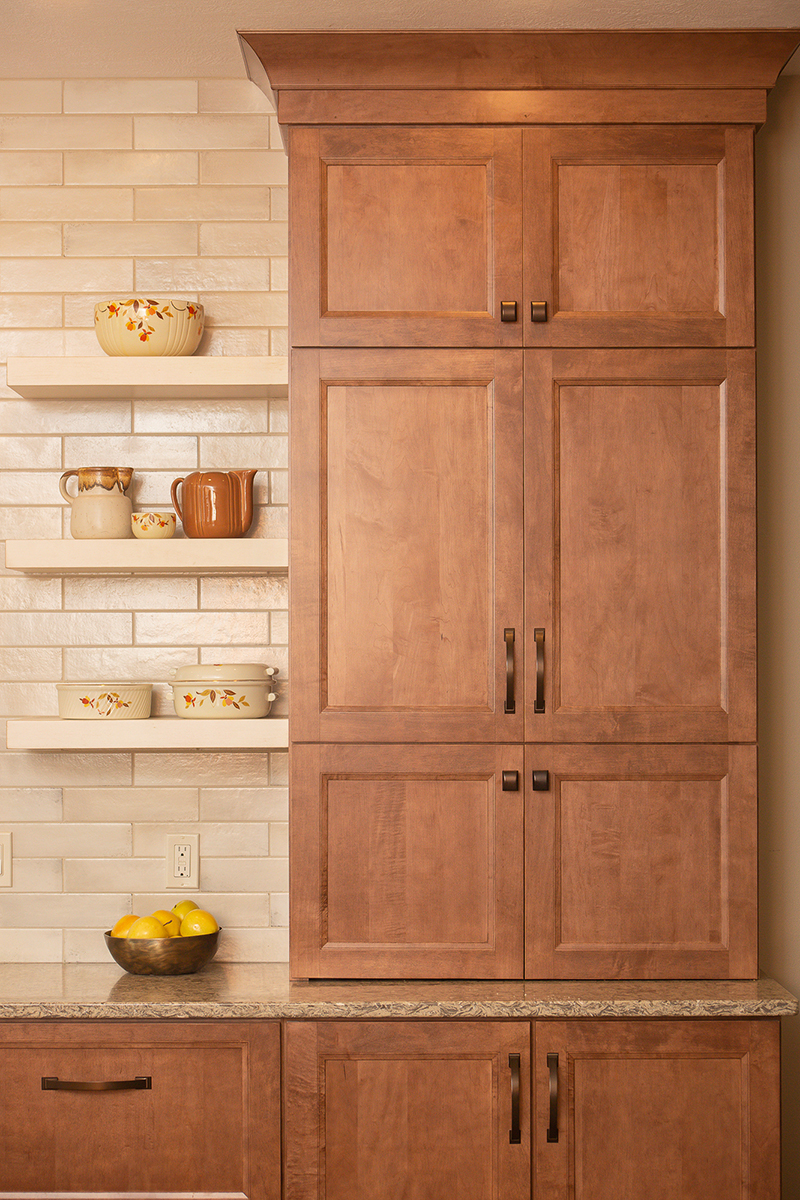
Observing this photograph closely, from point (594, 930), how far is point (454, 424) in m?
1.05

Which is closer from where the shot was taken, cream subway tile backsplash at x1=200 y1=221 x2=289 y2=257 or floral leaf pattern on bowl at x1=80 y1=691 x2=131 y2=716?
floral leaf pattern on bowl at x1=80 y1=691 x2=131 y2=716

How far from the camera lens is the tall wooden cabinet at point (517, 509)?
74.8 inches

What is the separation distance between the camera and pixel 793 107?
2.22 metres

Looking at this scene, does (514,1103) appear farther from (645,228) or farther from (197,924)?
(645,228)

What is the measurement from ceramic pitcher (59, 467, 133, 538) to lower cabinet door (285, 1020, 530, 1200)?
3.64 feet

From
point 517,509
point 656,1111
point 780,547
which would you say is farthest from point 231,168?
point 656,1111

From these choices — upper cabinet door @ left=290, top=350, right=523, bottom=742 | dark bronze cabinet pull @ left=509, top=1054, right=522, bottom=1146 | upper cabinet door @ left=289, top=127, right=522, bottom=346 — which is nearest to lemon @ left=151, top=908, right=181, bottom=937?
upper cabinet door @ left=290, top=350, right=523, bottom=742

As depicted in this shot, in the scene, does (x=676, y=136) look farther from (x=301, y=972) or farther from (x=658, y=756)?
(x=301, y=972)

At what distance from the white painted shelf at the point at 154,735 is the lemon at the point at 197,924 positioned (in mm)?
357

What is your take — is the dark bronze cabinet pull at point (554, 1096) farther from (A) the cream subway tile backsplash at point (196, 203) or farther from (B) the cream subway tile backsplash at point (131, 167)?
(B) the cream subway tile backsplash at point (131, 167)

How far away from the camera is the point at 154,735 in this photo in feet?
6.68

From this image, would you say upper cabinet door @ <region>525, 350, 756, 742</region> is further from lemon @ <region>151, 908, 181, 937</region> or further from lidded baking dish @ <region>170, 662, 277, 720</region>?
lemon @ <region>151, 908, 181, 937</region>

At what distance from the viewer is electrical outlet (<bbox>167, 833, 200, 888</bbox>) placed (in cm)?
220

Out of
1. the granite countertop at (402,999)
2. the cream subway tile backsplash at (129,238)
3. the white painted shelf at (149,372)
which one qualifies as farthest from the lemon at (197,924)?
the cream subway tile backsplash at (129,238)
